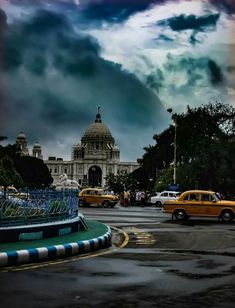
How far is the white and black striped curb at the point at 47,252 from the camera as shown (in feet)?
33.8

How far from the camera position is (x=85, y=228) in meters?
16.8

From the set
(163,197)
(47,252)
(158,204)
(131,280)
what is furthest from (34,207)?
(158,204)

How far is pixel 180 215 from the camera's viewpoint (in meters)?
26.4

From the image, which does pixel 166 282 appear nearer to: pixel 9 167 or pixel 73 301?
pixel 73 301

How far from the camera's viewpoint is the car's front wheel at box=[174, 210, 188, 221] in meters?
26.3

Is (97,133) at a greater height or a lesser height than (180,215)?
greater

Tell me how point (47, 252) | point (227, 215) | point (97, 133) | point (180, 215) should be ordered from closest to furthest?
point (47, 252)
point (227, 215)
point (180, 215)
point (97, 133)

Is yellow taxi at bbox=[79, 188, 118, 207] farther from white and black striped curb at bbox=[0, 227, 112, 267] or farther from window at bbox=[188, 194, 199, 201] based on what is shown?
white and black striped curb at bbox=[0, 227, 112, 267]

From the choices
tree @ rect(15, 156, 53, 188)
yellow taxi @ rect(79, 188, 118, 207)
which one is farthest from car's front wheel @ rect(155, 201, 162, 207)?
tree @ rect(15, 156, 53, 188)

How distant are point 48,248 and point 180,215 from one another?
15826mm

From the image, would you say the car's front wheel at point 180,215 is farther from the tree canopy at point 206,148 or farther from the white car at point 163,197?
the tree canopy at point 206,148

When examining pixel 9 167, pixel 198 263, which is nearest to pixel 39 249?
pixel 198 263

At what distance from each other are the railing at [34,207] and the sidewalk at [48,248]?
0.63 meters

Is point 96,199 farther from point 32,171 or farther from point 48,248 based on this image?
point 32,171
